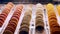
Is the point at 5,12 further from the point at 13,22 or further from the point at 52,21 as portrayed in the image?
the point at 52,21

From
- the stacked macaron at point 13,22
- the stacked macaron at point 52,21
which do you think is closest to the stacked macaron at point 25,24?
the stacked macaron at point 13,22

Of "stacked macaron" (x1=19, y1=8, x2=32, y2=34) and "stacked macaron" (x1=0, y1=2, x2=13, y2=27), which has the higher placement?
"stacked macaron" (x1=0, y1=2, x2=13, y2=27)

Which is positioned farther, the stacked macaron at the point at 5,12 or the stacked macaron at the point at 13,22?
the stacked macaron at the point at 5,12

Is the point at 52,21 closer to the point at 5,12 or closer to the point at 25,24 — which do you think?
the point at 25,24

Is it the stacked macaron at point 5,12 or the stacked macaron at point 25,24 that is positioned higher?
the stacked macaron at point 5,12

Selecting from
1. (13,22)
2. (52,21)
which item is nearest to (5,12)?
(13,22)

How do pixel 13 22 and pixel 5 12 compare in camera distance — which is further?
pixel 5 12

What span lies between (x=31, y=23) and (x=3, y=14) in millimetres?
302

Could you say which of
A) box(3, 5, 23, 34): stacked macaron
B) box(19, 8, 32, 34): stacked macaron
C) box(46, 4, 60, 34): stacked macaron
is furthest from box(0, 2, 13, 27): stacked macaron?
box(46, 4, 60, 34): stacked macaron

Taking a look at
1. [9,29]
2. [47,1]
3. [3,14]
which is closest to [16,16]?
[3,14]

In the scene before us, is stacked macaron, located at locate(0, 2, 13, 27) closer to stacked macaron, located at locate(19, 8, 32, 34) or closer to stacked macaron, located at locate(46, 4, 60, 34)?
stacked macaron, located at locate(19, 8, 32, 34)

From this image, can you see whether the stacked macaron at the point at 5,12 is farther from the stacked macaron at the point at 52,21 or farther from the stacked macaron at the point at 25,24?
the stacked macaron at the point at 52,21

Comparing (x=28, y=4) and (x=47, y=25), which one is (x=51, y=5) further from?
(x=47, y=25)

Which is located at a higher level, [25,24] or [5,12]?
[5,12]
